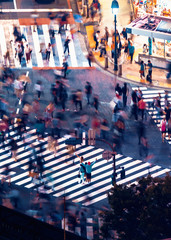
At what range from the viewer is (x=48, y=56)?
6159 centimetres

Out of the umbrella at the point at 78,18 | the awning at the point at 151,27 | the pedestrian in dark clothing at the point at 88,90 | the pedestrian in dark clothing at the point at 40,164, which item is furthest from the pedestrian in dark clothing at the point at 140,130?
the umbrella at the point at 78,18

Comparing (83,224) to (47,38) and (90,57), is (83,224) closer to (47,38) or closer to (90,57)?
(90,57)

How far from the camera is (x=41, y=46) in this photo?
64000 mm

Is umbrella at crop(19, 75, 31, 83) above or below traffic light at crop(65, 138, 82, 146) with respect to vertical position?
above

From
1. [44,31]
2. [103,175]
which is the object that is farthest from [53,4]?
[103,175]

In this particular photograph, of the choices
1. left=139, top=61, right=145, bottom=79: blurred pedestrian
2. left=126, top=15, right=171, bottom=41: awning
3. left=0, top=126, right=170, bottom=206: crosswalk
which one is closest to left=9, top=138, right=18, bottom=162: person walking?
left=0, top=126, right=170, bottom=206: crosswalk

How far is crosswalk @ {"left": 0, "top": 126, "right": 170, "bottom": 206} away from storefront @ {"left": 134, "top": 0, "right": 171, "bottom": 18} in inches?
699

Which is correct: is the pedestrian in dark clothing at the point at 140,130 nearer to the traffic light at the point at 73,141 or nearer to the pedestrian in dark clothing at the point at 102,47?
the traffic light at the point at 73,141

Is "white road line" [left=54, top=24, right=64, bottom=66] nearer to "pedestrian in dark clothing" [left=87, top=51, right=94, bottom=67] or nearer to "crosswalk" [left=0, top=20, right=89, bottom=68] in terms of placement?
"crosswalk" [left=0, top=20, right=89, bottom=68]

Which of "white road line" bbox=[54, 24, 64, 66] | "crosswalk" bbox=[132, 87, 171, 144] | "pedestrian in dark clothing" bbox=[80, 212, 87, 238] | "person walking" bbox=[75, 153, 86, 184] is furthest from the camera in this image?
"white road line" bbox=[54, 24, 64, 66]

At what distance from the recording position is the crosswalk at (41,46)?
61.1 metres

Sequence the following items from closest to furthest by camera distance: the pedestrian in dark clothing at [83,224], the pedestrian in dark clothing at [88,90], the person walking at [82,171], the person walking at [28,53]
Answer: the pedestrian in dark clothing at [83,224] < the person walking at [82,171] < the pedestrian in dark clothing at [88,90] < the person walking at [28,53]

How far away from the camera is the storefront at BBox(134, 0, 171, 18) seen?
64.7 m

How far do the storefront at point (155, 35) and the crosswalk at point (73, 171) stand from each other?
12.5 metres
